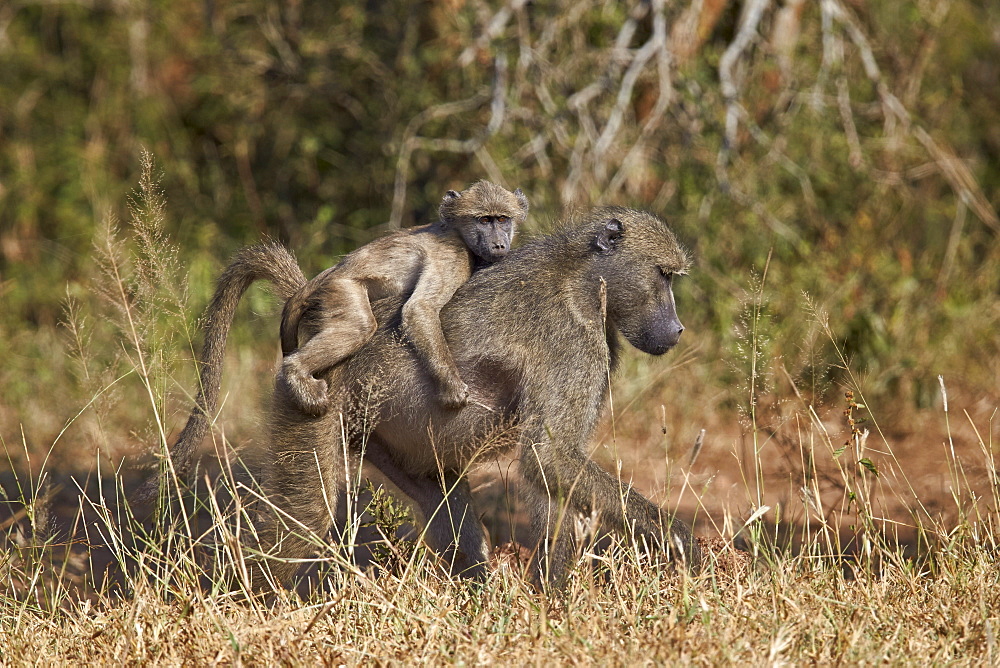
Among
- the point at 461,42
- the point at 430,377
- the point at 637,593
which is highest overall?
the point at 461,42

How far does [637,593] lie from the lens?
2803mm

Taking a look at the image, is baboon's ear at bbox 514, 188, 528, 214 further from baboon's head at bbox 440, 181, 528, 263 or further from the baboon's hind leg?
the baboon's hind leg

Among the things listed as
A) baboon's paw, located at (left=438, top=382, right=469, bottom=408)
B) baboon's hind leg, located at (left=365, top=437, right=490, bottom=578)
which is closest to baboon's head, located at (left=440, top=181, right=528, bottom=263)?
baboon's paw, located at (left=438, top=382, right=469, bottom=408)

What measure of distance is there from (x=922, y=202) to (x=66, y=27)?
6737mm

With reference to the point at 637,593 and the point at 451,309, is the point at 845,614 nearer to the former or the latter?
the point at 637,593

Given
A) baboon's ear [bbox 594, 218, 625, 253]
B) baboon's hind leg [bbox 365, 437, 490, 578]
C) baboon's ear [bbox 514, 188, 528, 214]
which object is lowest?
baboon's hind leg [bbox 365, 437, 490, 578]

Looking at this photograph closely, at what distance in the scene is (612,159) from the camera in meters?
6.51

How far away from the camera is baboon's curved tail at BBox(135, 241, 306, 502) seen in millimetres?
3426

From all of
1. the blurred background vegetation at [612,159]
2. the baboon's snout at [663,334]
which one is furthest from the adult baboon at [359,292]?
the blurred background vegetation at [612,159]

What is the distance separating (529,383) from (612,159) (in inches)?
136

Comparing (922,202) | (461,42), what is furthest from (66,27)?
(922,202)

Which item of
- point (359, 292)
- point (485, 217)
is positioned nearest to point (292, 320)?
Result: point (359, 292)

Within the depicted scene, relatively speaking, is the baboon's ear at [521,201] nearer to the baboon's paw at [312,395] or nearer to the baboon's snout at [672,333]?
the baboon's snout at [672,333]

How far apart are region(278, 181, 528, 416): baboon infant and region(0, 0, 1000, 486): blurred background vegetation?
1.75 metres
